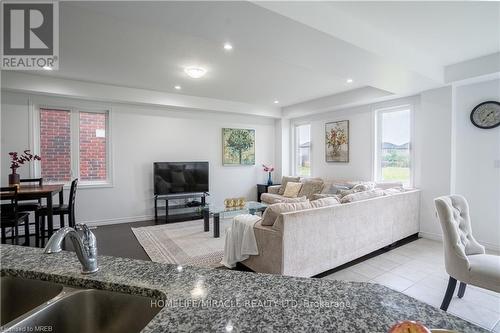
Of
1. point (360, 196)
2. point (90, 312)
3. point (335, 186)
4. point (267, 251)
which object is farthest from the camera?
point (335, 186)

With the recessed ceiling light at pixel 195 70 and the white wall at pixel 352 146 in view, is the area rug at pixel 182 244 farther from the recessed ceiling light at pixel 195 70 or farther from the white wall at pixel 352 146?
the white wall at pixel 352 146

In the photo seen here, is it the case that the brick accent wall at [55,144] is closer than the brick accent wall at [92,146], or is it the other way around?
the brick accent wall at [55,144]

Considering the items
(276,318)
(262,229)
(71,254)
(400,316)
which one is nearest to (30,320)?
(71,254)

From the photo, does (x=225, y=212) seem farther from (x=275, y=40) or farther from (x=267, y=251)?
(x=275, y=40)

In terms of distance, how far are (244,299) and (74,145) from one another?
5.29 meters

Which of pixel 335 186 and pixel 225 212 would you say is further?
pixel 335 186

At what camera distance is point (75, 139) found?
483cm

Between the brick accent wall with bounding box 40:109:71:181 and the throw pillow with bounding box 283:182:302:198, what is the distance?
4567 millimetres

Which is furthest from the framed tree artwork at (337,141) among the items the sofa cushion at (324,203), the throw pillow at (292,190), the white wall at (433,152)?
the sofa cushion at (324,203)

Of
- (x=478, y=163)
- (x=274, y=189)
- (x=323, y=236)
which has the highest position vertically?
(x=478, y=163)

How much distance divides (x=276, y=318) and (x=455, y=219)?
92.1 inches

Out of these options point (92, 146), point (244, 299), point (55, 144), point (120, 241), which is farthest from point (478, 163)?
point (55, 144)

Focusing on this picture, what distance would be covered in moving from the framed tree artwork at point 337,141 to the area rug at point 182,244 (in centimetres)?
302

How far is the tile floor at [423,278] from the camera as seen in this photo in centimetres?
223
